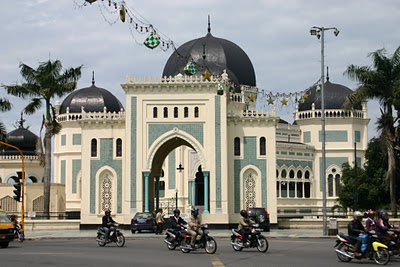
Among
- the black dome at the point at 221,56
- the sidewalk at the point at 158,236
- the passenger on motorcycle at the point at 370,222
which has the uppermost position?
the black dome at the point at 221,56

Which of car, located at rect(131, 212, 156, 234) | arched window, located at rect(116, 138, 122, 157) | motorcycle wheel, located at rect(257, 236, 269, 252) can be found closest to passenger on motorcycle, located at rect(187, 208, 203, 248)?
motorcycle wheel, located at rect(257, 236, 269, 252)

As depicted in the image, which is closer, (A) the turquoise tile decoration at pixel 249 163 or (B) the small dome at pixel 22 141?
(A) the turquoise tile decoration at pixel 249 163

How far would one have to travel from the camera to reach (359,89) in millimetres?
42469

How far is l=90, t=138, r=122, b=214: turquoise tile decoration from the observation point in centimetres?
4925

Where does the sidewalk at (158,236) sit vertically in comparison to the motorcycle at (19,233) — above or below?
below

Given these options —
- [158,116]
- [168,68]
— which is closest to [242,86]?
[168,68]

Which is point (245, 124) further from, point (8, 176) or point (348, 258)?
point (8, 176)

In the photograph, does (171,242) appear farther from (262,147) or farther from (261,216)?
(262,147)

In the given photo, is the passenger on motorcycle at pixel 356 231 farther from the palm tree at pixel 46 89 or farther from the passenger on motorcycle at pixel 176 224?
the palm tree at pixel 46 89

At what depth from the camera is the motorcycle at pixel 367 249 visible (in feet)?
65.7

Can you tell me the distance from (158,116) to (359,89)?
14.1 meters

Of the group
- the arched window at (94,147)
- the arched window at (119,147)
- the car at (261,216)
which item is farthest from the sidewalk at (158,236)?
the arched window at (119,147)

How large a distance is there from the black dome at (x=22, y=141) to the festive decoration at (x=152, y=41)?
49352 millimetres

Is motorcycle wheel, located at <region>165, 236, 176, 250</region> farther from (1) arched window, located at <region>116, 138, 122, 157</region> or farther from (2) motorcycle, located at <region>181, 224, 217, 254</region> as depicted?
(1) arched window, located at <region>116, 138, 122, 157</region>
